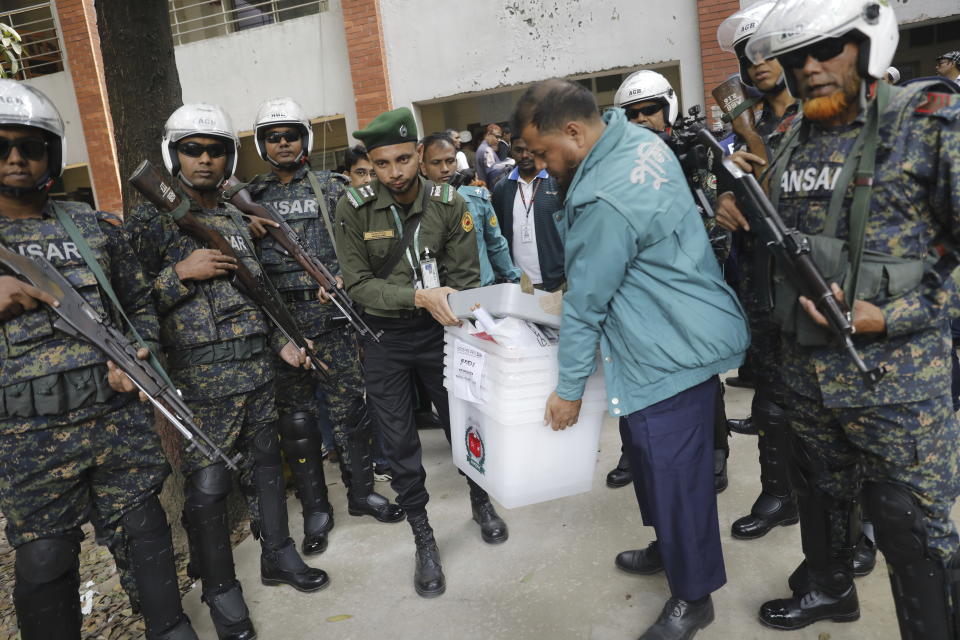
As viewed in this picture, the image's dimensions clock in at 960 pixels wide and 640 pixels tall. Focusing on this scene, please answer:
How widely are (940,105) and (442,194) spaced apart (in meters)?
1.78

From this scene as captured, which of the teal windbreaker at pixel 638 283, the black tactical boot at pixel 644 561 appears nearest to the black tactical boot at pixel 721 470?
the black tactical boot at pixel 644 561

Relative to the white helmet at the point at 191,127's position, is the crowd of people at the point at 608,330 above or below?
below

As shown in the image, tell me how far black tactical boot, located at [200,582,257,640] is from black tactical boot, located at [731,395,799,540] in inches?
82.5

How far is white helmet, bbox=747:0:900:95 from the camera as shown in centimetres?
162

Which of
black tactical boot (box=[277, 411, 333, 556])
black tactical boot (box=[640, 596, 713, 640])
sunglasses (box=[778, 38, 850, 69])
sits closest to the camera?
sunglasses (box=[778, 38, 850, 69])

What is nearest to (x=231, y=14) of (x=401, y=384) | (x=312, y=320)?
(x=312, y=320)

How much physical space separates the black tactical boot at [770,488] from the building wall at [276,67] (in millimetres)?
7454

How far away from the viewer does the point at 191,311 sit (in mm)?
2625

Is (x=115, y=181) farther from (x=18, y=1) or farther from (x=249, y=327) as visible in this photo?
(x=249, y=327)

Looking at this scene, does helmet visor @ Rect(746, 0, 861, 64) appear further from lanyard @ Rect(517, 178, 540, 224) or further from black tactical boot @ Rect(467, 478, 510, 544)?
lanyard @ Rect(517, 178, 540, 224)

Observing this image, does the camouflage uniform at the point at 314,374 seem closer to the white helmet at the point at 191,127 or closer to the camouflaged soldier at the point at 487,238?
the white helmet at the point at 191,127

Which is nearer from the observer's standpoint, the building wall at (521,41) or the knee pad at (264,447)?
the knee pad at (264,447)

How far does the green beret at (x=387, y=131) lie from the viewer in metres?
2.53

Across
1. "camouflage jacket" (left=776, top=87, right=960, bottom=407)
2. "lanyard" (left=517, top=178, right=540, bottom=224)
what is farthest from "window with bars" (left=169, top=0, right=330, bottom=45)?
"camouflage jacket" (left=776, top=87, right=960, bottom=407)
